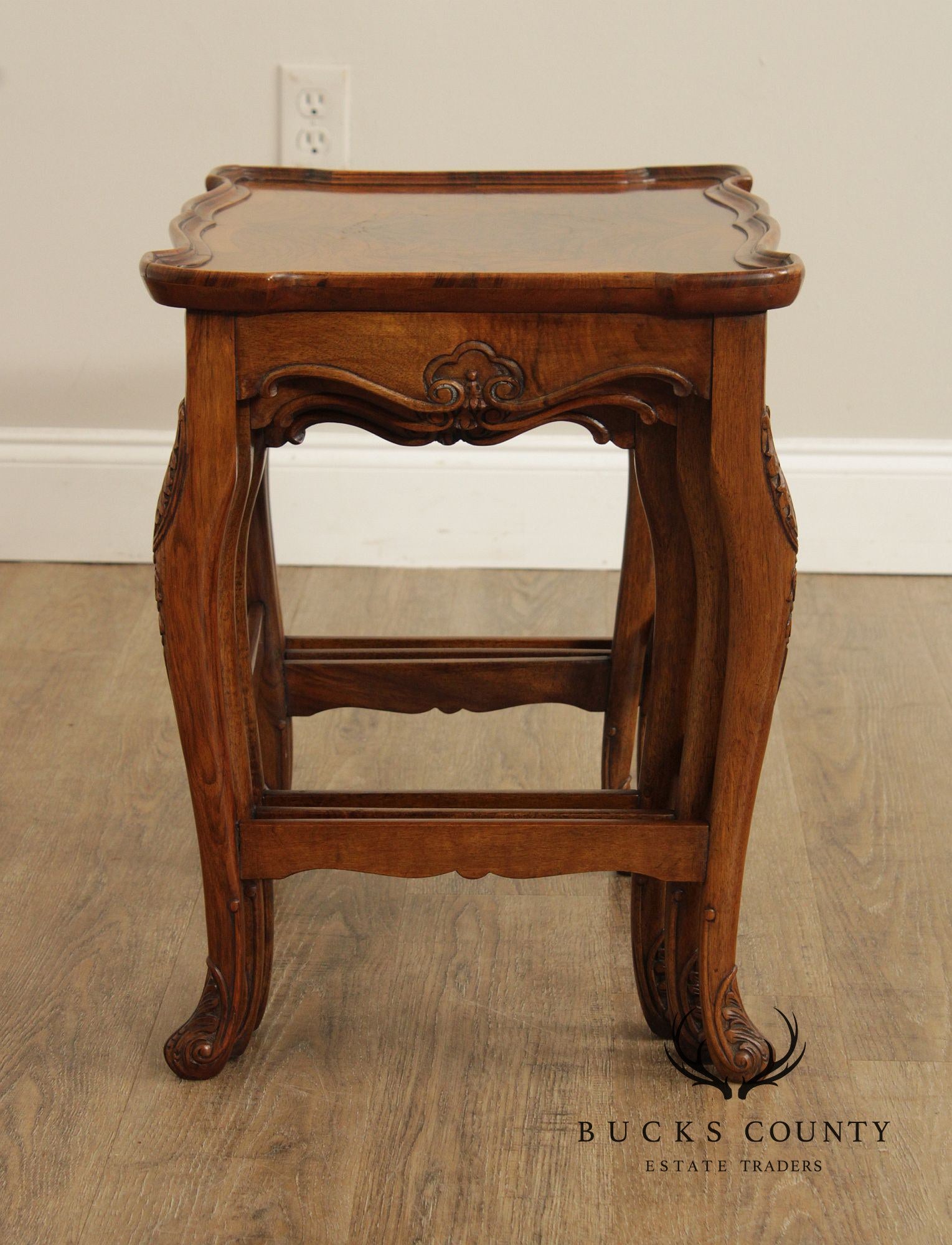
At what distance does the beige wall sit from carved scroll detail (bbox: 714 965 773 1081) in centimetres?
110

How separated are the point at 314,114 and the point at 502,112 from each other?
250 mm

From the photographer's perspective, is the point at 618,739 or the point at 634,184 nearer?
the point at 634,184

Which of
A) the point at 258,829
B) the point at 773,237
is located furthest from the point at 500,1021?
the point at 773,237

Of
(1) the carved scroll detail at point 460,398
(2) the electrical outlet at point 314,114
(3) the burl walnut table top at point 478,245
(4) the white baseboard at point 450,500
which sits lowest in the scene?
(4) the white baseboard at point 450,500

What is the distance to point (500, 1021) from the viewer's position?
106cm

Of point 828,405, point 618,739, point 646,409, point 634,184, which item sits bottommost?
point 618,739

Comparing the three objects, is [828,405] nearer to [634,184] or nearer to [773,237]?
[634,184]

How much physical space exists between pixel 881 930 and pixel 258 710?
1.97 ft

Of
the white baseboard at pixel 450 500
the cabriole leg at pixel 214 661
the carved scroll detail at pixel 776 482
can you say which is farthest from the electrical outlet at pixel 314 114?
the carved scroll detail at pixel 776 482

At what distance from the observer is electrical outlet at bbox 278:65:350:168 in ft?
5.66

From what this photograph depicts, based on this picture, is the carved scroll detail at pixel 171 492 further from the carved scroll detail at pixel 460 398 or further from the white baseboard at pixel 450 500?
the white baseboard at pixel 450 500

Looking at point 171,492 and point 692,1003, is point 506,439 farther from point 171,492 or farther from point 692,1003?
point 692,1003

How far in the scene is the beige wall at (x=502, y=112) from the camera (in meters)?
1.71

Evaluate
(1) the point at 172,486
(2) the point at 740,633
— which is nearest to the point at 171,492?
(1) the point at 172,486
